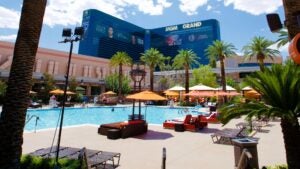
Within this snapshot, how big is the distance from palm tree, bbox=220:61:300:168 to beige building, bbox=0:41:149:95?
123ft

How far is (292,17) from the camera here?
5.84 meters

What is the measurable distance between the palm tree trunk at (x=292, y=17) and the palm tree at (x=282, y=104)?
85 centimetres

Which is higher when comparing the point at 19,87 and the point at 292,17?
the point at 292,17

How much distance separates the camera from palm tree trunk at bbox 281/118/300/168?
17.2 ft

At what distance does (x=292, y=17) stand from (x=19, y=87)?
6998 millimetres

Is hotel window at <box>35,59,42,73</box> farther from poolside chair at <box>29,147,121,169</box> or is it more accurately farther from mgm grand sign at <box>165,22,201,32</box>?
mgm grand sign at <box>165,22,201,32</box>

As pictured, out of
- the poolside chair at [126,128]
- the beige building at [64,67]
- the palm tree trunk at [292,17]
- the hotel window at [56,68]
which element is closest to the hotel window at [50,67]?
the beige building at [64,67]

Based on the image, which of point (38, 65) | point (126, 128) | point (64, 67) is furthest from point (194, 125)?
point (64, 67)

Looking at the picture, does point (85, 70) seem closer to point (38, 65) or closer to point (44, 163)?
point (38, 65)

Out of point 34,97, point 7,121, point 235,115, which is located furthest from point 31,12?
point 34,97

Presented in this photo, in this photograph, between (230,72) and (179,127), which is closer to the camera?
(179,127)

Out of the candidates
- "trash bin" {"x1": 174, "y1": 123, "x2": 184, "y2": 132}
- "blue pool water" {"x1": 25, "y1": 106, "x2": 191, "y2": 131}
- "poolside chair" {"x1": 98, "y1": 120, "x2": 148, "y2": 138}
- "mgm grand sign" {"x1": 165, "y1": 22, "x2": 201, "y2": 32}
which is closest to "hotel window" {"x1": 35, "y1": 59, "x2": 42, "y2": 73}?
"blue pool water" {"x1": 25, "y1": 106, "x2": 191, "y2": 131}

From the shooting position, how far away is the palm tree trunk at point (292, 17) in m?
5.78

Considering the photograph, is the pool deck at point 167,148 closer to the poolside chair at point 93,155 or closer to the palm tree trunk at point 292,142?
the poolside chair at point 93,155
